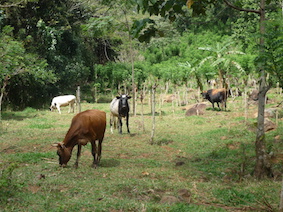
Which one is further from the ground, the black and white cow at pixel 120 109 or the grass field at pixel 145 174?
the black and white cow at pixel 120 109

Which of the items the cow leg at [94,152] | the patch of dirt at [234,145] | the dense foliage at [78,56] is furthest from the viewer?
the dense foliage at [78,56]

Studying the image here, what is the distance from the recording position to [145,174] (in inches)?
297

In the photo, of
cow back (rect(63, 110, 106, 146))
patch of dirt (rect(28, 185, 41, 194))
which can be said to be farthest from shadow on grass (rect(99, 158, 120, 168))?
patch of dirt (rect(28, 185, 41, 194))

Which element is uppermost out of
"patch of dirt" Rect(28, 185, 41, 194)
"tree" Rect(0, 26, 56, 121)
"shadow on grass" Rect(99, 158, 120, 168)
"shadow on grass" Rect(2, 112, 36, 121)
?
"tree" Rect(0, 26, 56, 121)

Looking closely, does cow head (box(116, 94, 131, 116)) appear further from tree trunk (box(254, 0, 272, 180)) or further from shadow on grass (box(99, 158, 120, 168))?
tree trunk (box(254, 0, 272, 180))

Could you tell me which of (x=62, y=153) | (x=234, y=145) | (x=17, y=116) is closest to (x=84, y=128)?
(x=62, y=153)

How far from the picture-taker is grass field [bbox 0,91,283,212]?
520cm

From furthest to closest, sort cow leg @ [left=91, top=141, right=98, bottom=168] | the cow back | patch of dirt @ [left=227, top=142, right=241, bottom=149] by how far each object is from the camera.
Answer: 1. patch of dirt @ [left=227, top=142, right=241, bottom=149]
2. cow leg @ [left=91, top=141, right=98, bottom=168]
3. the cow back

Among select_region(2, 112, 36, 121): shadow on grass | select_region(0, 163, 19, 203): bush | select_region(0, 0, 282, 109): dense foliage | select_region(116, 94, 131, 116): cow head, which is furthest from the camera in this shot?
select_region(0, 0, 282, 109): dense foliage

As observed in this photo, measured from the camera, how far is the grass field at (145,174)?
17.0ft

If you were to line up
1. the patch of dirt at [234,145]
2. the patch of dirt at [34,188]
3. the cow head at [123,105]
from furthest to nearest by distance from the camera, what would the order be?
the cow head at [123,105] → the patch of dirt at [234,145] → the patch of dirt at [34,188]

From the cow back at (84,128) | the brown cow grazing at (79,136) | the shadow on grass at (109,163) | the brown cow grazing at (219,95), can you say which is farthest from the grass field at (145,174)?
the brown cow grazing at (219,95)

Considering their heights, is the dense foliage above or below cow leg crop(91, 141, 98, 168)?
above

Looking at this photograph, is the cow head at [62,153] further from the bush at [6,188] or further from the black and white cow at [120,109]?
the black and white cow at [120,109]
